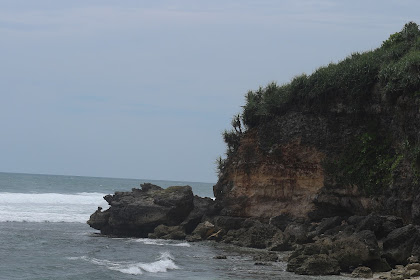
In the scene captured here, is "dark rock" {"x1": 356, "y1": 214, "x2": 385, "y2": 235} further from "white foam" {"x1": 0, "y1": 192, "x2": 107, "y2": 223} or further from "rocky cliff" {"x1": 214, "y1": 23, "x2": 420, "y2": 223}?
"white foam" {"x1": 0, "y1": 192, "x2": 107, "y2": 223}

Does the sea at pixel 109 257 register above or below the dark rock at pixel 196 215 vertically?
below

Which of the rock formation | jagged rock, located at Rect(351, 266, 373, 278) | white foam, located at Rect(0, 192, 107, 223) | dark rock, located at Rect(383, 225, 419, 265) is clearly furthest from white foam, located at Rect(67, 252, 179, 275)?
white foam, located at Rect(0, 192, 107, 223)

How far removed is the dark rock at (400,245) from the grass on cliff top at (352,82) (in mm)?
6398

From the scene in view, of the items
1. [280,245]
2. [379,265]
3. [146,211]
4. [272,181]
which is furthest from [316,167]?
[379,265]

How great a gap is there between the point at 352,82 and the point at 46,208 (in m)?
→ 33.2

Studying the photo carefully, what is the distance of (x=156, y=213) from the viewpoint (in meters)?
34.1

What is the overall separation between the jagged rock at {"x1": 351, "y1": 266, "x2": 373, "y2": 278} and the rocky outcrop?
46.1 feet

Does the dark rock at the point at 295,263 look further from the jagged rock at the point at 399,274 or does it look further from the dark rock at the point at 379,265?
the jagged rock at the point at 399,274

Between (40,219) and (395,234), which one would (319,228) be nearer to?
(395,234)

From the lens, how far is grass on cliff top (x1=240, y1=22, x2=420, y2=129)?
26.1 meters

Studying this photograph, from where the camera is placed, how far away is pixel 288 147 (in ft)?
106

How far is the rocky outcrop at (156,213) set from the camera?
111 ft

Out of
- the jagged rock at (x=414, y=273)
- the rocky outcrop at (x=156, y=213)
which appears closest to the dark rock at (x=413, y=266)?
the jagged rock at (x=414, y=273)

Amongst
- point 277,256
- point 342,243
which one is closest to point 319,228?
point 277,256
